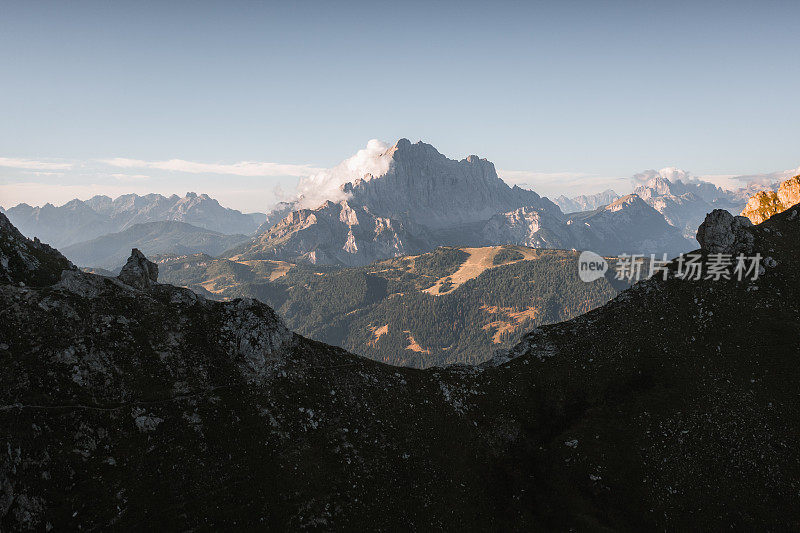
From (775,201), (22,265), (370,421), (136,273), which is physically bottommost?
(370,421)

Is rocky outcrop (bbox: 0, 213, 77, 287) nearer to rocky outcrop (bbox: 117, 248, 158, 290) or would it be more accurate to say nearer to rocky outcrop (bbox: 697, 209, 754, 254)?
rocky outcrop (bbox: 117, 248, 158, 290)

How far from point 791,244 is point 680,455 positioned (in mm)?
49134

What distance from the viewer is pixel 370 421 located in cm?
5034

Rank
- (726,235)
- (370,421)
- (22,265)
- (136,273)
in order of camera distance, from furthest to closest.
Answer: (726,235)
(22,265)
(136,273)
(370,421)

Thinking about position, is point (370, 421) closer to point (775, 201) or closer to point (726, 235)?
point (726, 235)

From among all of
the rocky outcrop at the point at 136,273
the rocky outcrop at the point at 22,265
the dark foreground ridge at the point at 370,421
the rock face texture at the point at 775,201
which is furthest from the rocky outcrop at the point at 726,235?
the rocky outcrop at the point at 22,265

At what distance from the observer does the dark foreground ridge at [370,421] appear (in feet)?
115

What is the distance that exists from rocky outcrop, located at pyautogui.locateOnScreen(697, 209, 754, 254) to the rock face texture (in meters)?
49.3

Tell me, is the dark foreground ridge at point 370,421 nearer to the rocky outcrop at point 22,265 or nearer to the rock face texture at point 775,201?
the rocky outcrop at point 22,265

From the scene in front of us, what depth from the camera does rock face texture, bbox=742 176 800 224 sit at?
347 feet

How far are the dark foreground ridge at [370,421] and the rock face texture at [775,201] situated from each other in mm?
63033

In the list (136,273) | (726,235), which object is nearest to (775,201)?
(726,235)

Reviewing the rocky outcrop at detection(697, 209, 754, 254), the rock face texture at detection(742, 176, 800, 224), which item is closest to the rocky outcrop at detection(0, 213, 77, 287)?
the rocky outcrop at detection(697, 209, 754, 254)

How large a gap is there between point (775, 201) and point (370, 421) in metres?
145
